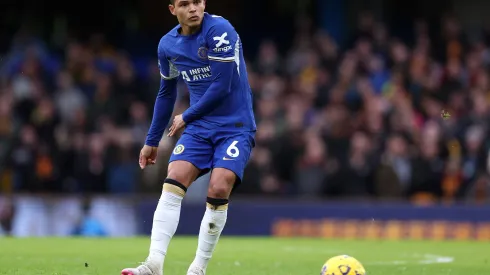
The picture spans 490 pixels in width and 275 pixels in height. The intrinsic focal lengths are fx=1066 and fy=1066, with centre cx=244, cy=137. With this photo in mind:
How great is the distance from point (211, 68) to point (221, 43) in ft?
0.71

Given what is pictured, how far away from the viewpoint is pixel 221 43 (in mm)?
8359

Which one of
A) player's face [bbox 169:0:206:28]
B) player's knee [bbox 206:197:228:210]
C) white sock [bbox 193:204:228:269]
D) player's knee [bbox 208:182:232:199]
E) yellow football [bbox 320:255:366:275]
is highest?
player's face [bbox 169:0:206:28]

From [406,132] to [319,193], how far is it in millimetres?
1980

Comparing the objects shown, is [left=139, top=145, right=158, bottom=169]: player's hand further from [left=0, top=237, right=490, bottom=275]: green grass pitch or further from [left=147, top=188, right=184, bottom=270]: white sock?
[left=0, top=237, right=490, bottom=275]: green grass pitch

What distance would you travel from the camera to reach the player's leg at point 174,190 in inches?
320

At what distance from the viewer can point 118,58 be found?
21.8m

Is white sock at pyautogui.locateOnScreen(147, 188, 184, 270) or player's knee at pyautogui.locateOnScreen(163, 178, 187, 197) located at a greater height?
player's knee at pyautogui.locateOnScreen(163, 178, 187, 197)

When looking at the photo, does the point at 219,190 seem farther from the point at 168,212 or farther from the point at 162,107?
the point at 162,107

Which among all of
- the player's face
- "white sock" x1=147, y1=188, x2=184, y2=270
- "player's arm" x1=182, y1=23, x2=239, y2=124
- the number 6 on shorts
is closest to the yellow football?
the number 6 on shorts

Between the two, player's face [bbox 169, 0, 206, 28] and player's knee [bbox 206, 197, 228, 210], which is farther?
player's face [bbox 169, 0, 206, 28]

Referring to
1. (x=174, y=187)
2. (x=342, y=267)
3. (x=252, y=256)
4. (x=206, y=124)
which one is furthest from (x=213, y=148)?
(x=252, y=256)

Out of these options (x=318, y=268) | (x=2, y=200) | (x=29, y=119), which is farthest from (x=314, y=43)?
(x=318, y=268)

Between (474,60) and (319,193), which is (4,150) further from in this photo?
(474,60)

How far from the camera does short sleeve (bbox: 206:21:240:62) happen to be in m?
8.36
